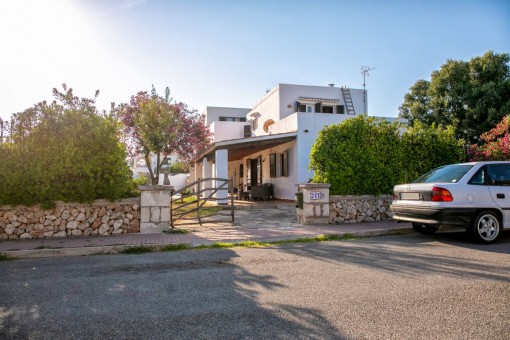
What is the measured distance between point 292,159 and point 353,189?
7.56 m

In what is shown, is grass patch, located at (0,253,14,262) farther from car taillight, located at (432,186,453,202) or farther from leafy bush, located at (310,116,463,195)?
car taillight, located at (432,186,453,202)

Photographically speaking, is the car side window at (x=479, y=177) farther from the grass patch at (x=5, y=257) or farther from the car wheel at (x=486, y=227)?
the grass patch at (x=5, y=257)

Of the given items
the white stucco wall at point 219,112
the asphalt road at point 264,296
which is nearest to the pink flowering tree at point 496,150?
the asphalt road at point 264,296

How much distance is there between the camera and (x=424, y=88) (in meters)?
26.2

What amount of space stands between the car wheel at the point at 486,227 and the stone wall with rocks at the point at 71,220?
24.3 feet

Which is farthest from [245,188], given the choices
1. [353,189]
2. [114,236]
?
[114,236]

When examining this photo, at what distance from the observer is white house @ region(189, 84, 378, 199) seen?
16.7 meters

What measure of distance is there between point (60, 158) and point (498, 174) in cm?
955

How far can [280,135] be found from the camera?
54.6 feet

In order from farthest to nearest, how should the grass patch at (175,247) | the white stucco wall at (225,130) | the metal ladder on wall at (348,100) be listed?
the white stucco wall at (225,130), the metal ladder on wall at (348,100), the grass patch at (175,247)

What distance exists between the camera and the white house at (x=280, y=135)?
16.7m

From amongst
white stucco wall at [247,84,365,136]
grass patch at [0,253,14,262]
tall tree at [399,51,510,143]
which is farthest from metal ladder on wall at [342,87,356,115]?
grass patch at [0,253,14,262]

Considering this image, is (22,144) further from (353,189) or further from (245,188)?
(245,188)

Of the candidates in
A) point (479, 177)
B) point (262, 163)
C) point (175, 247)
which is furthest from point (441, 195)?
Result: point (262, 163)
